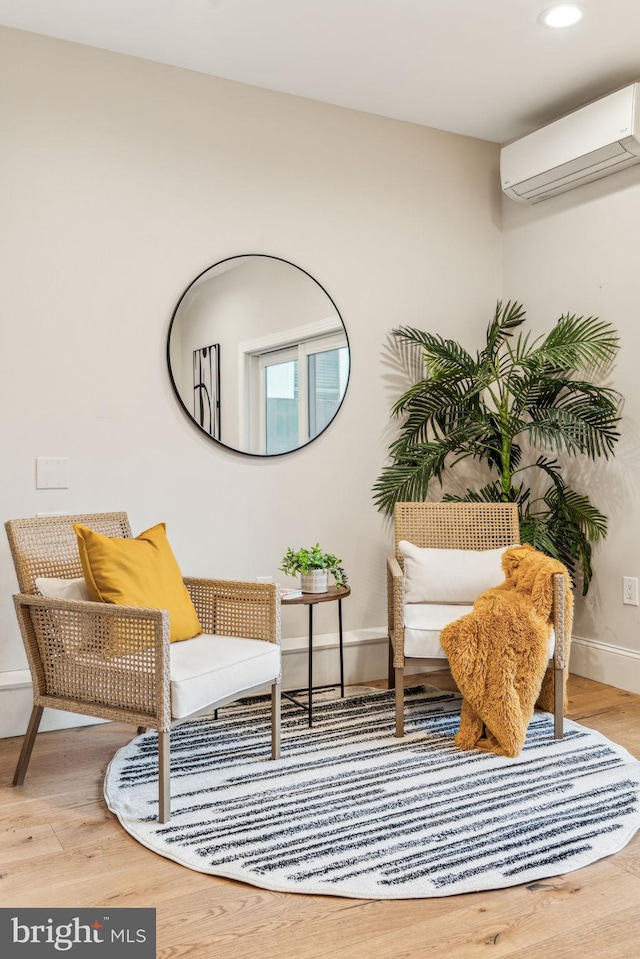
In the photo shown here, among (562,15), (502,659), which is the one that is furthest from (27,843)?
(562,15)

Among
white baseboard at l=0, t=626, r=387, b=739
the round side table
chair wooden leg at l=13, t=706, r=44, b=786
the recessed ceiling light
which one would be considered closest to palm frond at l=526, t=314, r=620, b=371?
the recessed ceiling light

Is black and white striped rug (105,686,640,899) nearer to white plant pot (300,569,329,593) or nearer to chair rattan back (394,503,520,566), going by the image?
white plant pot (300,569,329,593)

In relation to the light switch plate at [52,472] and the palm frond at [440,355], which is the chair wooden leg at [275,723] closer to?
the light switch plate at [52,472]

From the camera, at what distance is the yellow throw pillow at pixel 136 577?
2529 mm

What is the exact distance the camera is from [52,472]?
3045mm

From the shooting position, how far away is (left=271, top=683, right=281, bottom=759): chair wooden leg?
2668mm

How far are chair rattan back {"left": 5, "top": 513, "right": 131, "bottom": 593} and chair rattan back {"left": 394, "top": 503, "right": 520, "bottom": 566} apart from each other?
4.17 ft

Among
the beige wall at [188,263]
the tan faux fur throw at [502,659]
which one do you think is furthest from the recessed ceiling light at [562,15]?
the tan faux fur throw at [502,659]

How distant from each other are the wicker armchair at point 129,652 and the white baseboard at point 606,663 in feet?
5.50

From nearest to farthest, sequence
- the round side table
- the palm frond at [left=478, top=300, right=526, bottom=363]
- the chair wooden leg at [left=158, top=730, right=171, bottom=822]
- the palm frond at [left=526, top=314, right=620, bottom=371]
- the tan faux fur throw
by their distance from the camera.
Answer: the chair wooden leg at [left=158, top=730, right=171, bottom=822], the tan faux fur throw, the round side table, the palm frond at [left=526, top=314, right=620, bottom=371], the palm frond at [left=478, top=300, right=526, bottom=363]

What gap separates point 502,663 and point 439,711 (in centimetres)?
59

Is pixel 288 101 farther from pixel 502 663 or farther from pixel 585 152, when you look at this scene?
pixel 502 663

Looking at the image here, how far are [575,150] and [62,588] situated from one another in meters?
2.73

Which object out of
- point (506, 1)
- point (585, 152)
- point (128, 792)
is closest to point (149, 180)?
point (506, 1)
